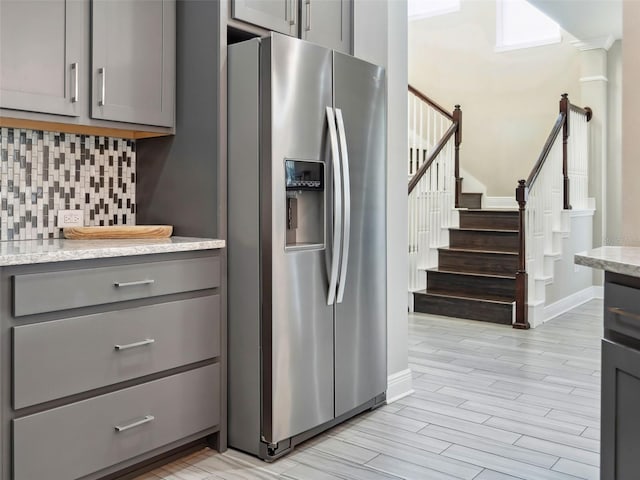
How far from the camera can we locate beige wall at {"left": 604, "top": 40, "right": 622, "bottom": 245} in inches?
261

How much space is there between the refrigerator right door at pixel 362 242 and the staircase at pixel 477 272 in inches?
100.0

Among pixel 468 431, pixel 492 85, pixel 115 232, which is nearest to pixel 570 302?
pixel 492 85

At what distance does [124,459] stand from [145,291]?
0.62 meters

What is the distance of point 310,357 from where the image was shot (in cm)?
264

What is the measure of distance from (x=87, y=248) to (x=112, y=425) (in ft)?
2.13

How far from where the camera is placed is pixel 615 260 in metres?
1.65

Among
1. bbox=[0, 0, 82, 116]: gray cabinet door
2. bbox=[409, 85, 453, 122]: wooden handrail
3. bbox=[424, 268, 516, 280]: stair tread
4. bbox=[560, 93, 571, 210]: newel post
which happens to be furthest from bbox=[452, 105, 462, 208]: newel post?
bbox=[0, 0, 82, 116]: gray cabinet door

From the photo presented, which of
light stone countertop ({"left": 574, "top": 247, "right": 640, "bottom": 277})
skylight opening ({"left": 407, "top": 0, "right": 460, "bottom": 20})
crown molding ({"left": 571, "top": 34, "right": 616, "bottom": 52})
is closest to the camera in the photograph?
light stone countertop ({"left": 574, "top": 247, "right": 640, "bottom": 277})

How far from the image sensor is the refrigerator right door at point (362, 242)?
282 cm

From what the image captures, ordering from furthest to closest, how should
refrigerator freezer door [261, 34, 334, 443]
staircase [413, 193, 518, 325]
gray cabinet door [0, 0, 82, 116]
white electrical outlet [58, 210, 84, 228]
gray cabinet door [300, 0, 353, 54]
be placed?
staircase [413, 193, 518, 325]
gray cabinet door [300, 0, 353, 54]
white electrical outlet [58, 210, 84, 228]
refrigerator freezer door [261, 34, 334, 443]
gray cabinet door [0, 0, 82, 116]

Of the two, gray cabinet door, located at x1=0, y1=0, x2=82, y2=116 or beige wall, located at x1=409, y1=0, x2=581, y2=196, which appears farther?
beige wall, located at x1=409, y1=0, x2=581, y2=196

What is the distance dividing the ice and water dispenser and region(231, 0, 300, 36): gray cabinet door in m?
0.69

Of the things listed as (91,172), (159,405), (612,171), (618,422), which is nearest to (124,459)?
(159,405)

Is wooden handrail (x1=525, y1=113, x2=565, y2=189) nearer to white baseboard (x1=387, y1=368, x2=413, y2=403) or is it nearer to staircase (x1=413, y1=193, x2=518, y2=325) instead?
staircase (x1=413, y1=193, x2=518, y2=325)
